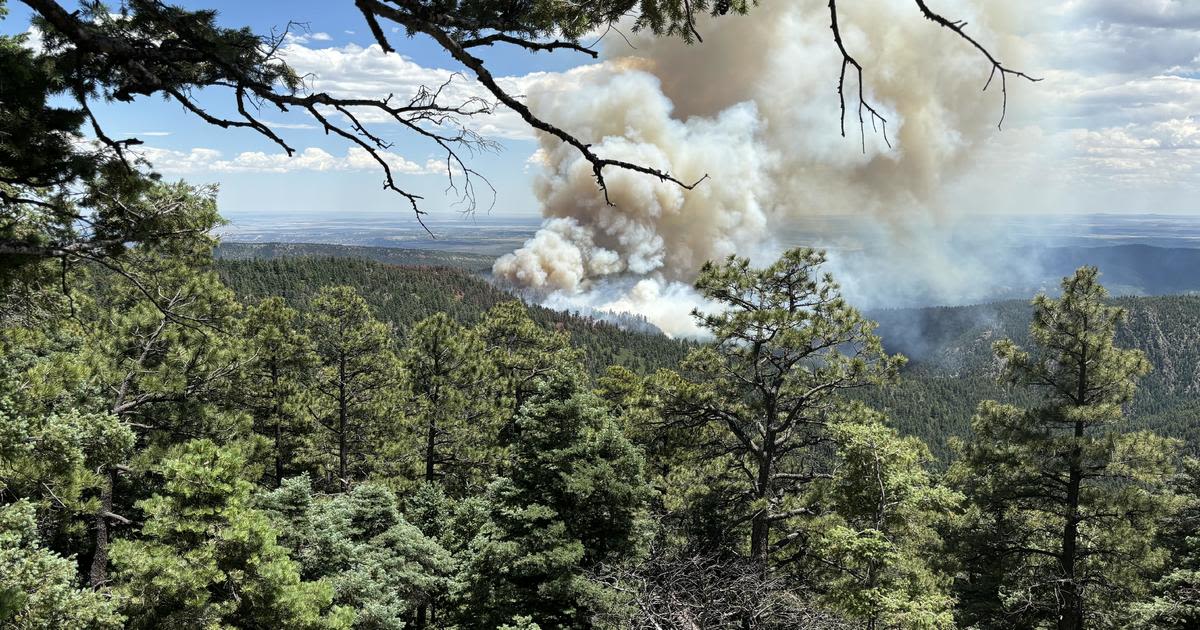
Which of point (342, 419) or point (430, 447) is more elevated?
point (342, 419)

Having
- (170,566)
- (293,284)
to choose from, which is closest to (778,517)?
(170,566)

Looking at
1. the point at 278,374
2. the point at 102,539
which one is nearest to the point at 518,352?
the point at 278,374

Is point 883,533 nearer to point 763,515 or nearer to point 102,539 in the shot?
point 763,515

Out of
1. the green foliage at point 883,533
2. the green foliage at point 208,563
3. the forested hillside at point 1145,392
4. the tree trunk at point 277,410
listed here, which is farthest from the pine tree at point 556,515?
the forested hillside at point 1145,392

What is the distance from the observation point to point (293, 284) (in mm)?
105000

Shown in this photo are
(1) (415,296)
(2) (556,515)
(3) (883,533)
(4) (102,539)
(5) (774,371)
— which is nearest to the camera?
(3) (883,533)

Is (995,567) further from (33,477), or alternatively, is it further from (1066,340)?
(33,477)

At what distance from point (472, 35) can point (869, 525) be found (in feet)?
30.5

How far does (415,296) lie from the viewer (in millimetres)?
107812

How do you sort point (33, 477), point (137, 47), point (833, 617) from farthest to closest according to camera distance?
point (833, 617), point (33, 477), point (137, 47)

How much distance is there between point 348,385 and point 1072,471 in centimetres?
2053

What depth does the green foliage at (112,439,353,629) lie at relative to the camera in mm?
8336

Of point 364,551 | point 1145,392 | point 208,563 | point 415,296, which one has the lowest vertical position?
point 1145,392

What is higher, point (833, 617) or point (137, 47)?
point (137, 47)
